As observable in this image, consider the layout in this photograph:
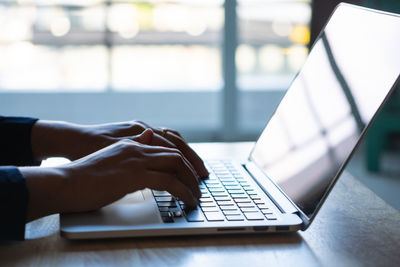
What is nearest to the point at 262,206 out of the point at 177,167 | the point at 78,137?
the point at 177,167

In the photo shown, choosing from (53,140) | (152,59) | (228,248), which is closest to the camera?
(228,248)

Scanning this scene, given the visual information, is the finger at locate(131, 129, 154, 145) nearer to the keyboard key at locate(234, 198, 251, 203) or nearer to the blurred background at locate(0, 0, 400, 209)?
the keyboard key at locate(234, 198, 251, 203)

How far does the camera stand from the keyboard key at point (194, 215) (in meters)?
0.74

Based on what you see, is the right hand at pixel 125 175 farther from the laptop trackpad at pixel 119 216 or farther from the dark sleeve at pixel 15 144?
the dark sleeve at pixel 15 144

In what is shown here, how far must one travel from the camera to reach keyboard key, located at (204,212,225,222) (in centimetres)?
74

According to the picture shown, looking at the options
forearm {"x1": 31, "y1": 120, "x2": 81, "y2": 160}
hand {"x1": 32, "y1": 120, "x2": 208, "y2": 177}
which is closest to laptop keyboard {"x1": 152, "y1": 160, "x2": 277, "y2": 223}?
hand {"x1": 32, "y1": 120, "x2": 208, "y2": 177}

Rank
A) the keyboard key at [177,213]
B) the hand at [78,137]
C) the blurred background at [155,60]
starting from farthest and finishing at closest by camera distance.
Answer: the blurred background at [155,60] → the hand at [78,137] → the keyboard key at [177,213]

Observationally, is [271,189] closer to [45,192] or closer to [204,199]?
[204,199]

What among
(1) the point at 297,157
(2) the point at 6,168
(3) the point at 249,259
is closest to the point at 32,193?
(2) the point at 6,168

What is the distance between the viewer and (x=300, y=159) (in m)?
0.91

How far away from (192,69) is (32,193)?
3.27 metres

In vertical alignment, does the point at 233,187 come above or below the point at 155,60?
above

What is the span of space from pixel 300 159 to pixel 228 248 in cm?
27

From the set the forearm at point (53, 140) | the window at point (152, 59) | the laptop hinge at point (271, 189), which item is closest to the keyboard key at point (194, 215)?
the laptop hinge at point (271, 189)
